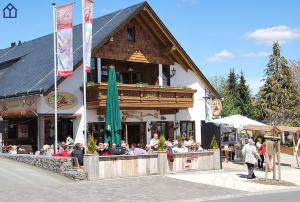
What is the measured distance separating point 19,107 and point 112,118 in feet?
19.9

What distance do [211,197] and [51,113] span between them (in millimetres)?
11625


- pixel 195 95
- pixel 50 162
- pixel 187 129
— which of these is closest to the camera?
pixel 50 162

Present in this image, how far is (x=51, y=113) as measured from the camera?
2512 centimetres

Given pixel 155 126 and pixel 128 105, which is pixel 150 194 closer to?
pixel 128 105

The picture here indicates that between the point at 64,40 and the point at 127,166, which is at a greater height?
the point at 64,40

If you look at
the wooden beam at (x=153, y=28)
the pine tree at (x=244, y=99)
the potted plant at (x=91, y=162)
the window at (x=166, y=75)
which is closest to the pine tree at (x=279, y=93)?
the pine tree at (x=244, y=99)

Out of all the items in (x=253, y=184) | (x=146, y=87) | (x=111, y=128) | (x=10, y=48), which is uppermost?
(x=10, y=48)

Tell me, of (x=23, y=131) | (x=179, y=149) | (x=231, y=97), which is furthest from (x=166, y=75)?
(x=231, y=97)

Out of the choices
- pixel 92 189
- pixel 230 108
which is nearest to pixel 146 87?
pixel 92 189

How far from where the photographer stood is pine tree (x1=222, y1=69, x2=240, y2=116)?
68.1 metres

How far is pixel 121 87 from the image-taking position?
85.5ft

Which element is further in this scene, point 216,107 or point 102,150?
point 216,107

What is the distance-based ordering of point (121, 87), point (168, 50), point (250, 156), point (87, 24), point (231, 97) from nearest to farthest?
1. point (250, 156)
2. point (87, 24)
3. point (121, 87)
4. point (168, 50)
5. point (231, 97)

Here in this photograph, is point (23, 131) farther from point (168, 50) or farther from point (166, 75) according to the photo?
point (168, 50)
